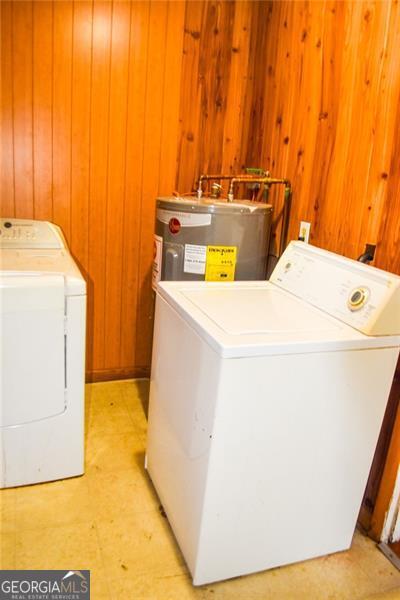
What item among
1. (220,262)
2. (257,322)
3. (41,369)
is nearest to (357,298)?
(257,322)

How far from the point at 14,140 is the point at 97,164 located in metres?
0.42

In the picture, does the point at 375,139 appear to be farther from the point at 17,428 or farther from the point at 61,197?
the point at 17,428

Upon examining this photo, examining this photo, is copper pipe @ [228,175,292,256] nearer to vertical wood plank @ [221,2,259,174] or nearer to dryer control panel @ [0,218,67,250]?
vertical wood plank @ [221,2,259,174]

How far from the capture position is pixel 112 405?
8.57 ft

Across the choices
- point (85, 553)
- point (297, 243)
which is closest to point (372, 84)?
point (297, 243)

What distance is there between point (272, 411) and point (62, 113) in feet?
6.05

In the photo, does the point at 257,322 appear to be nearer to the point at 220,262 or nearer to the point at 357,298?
the point at 357,298

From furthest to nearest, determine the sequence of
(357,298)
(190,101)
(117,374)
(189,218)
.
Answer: (117,374), (190,101), (189,218), (357,298)

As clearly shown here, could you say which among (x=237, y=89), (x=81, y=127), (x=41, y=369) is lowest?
(x=41, y=369)

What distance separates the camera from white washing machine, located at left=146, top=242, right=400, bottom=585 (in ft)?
4.50

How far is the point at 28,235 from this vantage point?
7.53ft

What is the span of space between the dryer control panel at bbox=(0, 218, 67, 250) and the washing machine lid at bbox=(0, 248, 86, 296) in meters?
0.04

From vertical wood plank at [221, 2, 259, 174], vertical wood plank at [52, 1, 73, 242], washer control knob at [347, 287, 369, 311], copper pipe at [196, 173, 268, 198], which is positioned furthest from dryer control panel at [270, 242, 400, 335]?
vertical wood plank at [52, 1, 73, 242]

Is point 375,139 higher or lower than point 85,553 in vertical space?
higher
